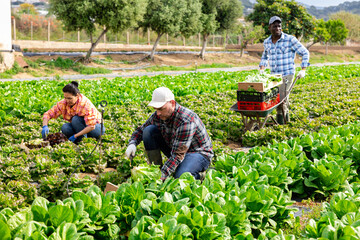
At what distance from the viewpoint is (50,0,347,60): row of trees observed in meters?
27.1

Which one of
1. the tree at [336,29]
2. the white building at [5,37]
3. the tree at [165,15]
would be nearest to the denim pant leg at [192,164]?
the white building at [5,37]

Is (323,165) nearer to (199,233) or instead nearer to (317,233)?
(317,233)

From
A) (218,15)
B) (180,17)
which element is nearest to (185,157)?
(180,17)

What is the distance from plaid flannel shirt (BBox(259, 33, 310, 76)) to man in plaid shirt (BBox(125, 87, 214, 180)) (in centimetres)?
398

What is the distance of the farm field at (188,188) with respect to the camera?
9.82 feet

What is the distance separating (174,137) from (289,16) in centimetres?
4165

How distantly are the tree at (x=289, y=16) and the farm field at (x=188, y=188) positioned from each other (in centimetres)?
3560

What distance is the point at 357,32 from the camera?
81500 mm

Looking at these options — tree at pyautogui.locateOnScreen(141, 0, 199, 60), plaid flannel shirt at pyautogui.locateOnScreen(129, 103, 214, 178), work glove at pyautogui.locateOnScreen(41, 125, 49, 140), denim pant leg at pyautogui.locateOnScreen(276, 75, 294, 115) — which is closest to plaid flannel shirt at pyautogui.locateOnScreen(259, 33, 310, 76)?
denim pant leg at pyautogui.locateOnScreen(276, 75, 294, 115)

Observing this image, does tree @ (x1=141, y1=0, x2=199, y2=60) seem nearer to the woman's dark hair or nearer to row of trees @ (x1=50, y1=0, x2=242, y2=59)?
row of trees @ (x1=50, y1=0, x2=242, y2=59)

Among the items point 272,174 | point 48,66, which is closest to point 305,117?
point 272,174

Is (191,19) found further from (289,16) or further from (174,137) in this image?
(174,137)

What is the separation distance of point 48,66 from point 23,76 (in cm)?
341

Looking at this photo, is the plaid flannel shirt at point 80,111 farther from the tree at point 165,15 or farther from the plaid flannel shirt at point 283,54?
the tree at point 165,15
